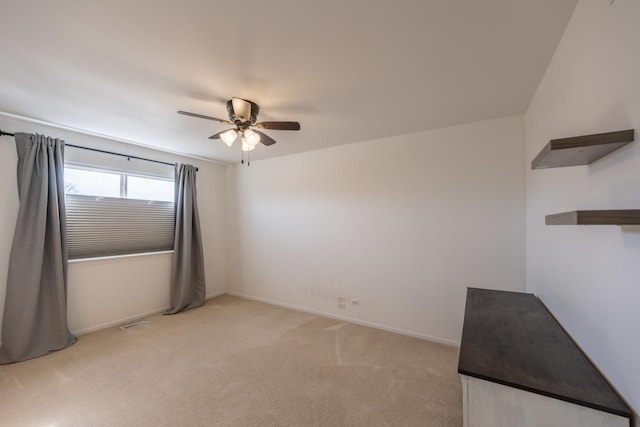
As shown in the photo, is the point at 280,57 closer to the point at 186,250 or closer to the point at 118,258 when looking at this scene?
the point at 186,250

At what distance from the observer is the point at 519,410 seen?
100cm

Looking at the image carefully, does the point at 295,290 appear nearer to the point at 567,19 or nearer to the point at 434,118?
the point at 434,118

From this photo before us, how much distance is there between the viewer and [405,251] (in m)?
3.15

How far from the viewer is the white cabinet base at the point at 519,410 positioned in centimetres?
91

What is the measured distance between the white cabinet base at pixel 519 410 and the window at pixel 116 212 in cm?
417

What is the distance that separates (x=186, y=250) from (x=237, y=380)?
236 centimetres

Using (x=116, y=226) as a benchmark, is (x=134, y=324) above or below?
below

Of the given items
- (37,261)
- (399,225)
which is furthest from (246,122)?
(37,261)

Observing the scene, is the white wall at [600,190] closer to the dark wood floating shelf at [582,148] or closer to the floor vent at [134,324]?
the dark wood floating shelf at [582,148]

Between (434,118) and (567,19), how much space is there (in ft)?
4.41

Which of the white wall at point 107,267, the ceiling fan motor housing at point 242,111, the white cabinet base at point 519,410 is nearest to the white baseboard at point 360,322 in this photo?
the white wall at point 107,267

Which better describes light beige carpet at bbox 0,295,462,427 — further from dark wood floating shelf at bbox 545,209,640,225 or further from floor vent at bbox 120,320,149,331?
dark wood floating shelf at bbox 545,209,640,225

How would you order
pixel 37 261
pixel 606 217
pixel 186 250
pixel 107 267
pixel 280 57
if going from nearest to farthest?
pixel 606 217 → pixel 280 57 → pixel 37 261 → pixel 107 267 → pixel 186 250

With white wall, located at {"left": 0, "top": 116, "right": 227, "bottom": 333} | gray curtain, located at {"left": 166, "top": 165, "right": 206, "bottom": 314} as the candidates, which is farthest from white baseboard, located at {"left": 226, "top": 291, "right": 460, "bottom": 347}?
white wall, located at {"left": 0, "top": 116, "right": 227, "bottom": 333}
